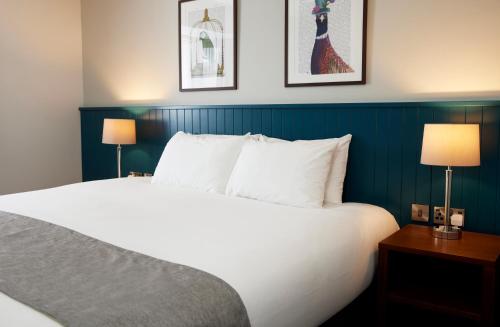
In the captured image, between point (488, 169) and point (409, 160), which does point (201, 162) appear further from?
point (488, 169)

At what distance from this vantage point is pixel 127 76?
3.98 m

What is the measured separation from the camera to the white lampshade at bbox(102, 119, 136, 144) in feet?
11.8

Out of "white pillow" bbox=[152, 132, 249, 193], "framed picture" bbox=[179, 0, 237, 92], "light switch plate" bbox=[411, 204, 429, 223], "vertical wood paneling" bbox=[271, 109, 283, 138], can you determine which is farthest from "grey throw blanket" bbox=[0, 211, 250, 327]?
"framed picture" bbox=[179, 0, 237, 92]

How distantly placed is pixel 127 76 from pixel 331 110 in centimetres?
203

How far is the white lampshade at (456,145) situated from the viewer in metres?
2.11

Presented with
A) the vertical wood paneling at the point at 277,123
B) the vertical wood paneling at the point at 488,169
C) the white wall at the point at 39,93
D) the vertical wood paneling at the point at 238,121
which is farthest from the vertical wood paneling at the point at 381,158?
the white wall at the point at 39,93

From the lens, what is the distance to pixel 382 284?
212 centimetres

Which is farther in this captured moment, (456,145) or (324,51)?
(324,51)

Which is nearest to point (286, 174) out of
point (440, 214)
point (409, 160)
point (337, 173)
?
point (337, 173)

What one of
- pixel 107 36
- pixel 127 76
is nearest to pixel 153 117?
pixel 127 76

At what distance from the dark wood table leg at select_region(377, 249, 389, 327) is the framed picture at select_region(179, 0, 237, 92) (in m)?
1.67

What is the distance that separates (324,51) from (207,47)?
3.24 feet

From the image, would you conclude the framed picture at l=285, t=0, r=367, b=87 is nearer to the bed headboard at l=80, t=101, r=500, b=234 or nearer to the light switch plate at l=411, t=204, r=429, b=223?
the bed headboard at l=80, t=101, r=500, b=234

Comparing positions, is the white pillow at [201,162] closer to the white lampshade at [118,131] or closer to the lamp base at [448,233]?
the white lampshade at [118,131]
